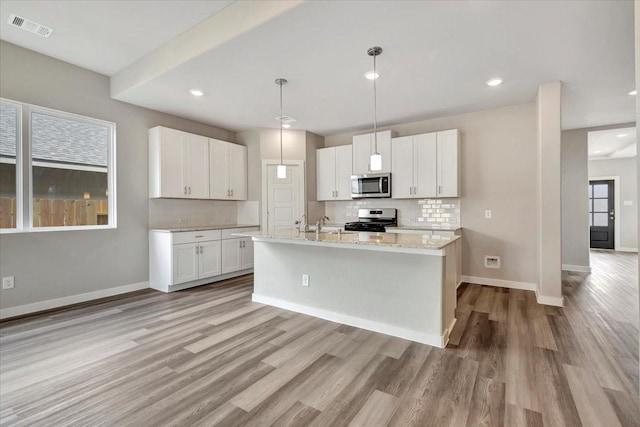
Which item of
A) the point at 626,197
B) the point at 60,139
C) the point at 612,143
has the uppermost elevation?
the point at 612,143

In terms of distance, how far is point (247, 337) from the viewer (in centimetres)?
270

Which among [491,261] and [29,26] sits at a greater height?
[29,26]

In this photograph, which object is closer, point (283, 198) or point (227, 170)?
point (227, 170)

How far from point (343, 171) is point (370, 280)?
→ 3.08 meters

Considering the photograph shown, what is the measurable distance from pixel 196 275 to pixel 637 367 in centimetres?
481

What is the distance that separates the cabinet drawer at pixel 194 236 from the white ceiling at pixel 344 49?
190 cm

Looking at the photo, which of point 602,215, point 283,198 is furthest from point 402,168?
point 602,215

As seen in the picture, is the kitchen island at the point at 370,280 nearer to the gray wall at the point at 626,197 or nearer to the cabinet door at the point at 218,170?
the cabinet door at the point at 218,170

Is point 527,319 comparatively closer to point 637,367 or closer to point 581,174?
point 637,367

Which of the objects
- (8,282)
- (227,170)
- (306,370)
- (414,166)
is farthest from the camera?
(227,170)

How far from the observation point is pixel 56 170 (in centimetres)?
359

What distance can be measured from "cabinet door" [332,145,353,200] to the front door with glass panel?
→ 746 centimetres

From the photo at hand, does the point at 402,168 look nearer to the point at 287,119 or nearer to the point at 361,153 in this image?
the point at 361,153

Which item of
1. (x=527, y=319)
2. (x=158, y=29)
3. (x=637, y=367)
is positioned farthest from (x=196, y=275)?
(x=637, y=367)
